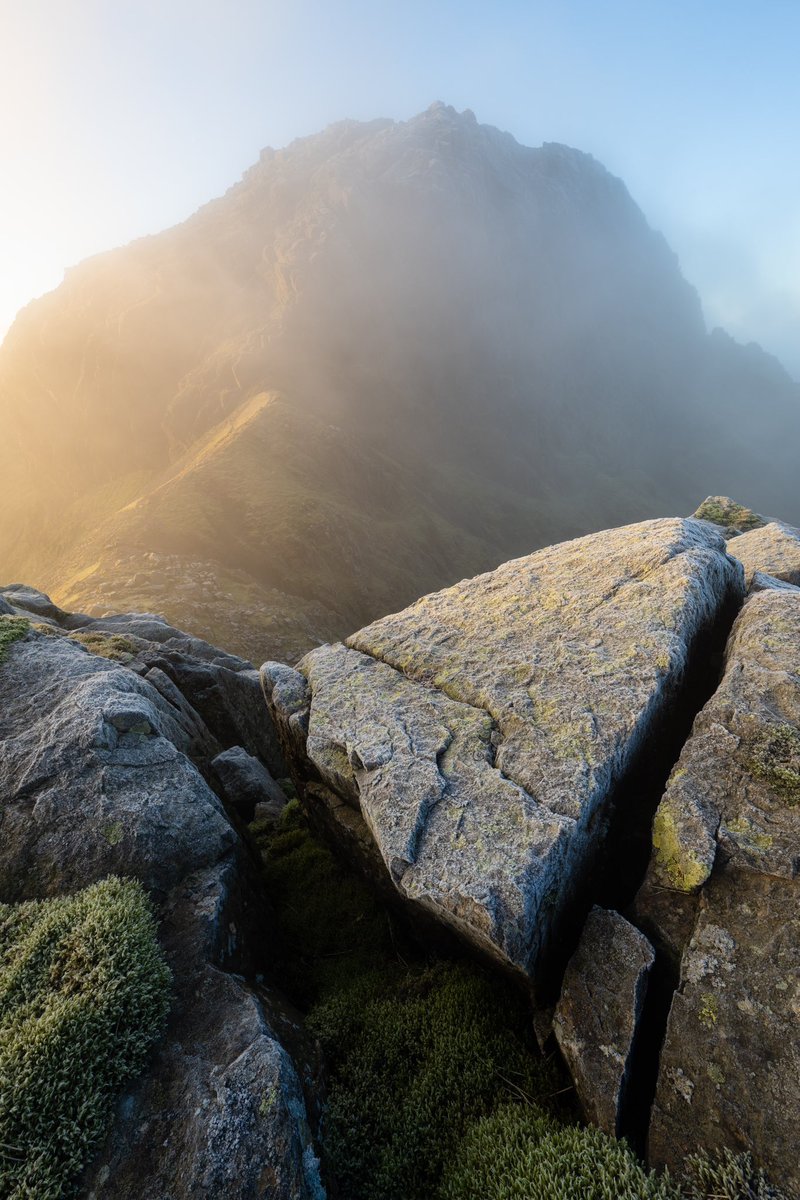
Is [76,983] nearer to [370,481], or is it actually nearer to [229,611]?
[229,611]

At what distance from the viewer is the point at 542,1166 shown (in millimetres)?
5980

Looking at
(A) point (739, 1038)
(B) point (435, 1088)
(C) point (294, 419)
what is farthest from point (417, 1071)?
(C) point (294, 419)

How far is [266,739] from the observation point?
66.6 feet

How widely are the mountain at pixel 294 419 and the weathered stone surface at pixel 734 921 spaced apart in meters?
48.1

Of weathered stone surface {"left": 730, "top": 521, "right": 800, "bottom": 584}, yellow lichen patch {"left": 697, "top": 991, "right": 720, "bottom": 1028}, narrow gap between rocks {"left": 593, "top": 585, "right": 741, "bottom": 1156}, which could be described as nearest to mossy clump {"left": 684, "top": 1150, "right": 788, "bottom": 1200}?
narrow gap between rocks {"left": 593, "top": 585, "right": 741, "bottom": 1156}

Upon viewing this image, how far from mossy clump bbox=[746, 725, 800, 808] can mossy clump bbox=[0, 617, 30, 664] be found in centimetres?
1579

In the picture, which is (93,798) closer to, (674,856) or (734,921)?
(674,856)

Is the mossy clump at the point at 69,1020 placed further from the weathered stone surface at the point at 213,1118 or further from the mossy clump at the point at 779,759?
the mossy clump at the point at 779,759

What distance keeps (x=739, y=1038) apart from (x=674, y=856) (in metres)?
2.06

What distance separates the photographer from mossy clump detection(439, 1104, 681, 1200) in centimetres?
562

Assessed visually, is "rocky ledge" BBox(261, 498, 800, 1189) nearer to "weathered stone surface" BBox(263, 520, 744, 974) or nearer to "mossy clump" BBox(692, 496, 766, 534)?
"weathered stone surface" BBox(263, 520, 744, 974)

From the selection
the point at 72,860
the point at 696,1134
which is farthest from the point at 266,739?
the point at 696,1134

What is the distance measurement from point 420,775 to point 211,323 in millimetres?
168678

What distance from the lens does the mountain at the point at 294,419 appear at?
72500mm
